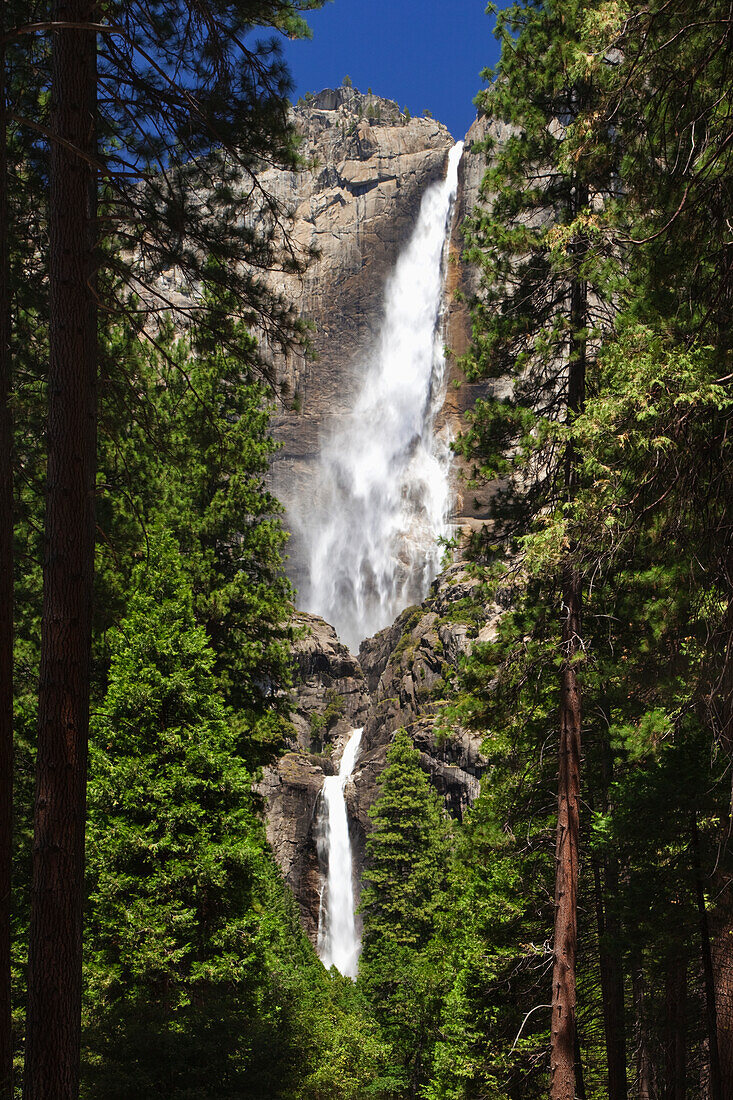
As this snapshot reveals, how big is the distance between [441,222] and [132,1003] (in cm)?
8656

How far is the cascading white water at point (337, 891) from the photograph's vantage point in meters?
39.9

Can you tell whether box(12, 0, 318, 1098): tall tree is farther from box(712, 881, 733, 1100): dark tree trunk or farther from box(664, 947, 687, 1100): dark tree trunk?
box(664, 947, 687, 1100): dark tree trunk

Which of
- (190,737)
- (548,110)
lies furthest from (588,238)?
(190,737)

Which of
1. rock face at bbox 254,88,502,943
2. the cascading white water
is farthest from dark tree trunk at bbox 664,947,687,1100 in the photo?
the cascading white water

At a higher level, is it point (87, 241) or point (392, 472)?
point (392, 472)

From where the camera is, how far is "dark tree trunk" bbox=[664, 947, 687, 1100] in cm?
942

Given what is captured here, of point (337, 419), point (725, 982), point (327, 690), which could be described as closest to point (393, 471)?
point (337, 419)

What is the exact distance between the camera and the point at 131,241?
718cm

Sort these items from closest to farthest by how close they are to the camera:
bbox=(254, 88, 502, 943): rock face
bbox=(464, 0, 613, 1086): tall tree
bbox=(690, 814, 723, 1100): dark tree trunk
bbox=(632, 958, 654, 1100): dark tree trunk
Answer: bbox=(464, 0, 613, 1086): tall tree < bbox=(690, 814, 723, 1100): dark tree trunk < bbox=(632, 958, 654, 1100): dark tree trunk < bbox=(254, 88, 502, 943): rock face

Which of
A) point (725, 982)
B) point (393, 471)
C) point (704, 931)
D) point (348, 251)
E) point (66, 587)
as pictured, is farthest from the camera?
point (348, 251)

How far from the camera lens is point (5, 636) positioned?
5832 millimetres

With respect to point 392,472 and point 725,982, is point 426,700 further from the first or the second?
point 725,982

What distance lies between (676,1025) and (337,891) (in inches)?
1347

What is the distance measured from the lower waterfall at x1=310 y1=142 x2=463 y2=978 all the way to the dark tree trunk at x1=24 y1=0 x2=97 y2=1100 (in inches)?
2620
